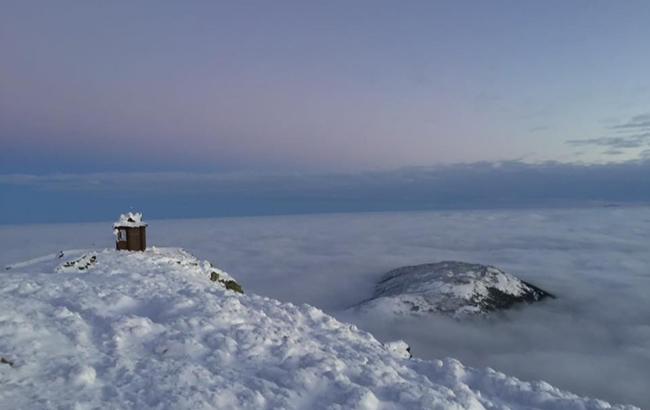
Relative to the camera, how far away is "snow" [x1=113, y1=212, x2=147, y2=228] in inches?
1182

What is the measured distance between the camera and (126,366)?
300 inches

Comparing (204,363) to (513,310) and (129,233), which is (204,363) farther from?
(513,310)

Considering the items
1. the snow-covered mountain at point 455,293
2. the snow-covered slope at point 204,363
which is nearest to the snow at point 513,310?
the snow-covered mountain at point 455,293

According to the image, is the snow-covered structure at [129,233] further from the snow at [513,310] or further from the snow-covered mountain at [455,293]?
the snow-covered mountain at [455,293]

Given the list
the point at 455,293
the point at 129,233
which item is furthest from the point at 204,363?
the point at 455,293

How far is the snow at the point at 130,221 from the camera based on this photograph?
98.5 ft

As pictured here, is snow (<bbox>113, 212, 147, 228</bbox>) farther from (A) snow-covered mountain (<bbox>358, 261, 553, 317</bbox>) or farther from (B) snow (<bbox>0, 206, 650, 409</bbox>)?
(A) snow-covered mountain (<bbox>358, 261, 553, 317</bbox>)

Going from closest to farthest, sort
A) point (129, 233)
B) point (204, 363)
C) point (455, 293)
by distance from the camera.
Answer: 1. point (204, 363)
2. point (129, 233)
3. point (455, 293)

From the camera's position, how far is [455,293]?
70125 mm

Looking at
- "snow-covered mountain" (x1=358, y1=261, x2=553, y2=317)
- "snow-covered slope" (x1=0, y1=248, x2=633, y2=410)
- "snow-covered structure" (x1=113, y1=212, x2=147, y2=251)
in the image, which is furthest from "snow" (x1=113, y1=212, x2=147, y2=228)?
"snow-covered mountain" (x1=358, y1=261, x2=553, y2=317)

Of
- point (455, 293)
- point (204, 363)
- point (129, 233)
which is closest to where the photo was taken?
point (204, 363)

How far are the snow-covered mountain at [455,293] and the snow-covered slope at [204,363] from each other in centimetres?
5838

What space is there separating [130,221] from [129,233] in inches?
40.4

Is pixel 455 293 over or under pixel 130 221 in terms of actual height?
under
